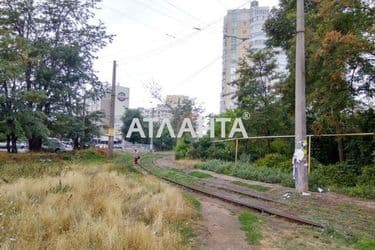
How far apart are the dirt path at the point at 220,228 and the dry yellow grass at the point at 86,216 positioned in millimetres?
481

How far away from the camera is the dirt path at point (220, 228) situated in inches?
247

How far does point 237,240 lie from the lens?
6582 millimetres

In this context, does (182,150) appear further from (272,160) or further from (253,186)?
(253,186)

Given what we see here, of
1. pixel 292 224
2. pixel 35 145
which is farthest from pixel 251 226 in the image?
pixel 35 145

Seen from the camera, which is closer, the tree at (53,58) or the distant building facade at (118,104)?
the tree at (53,58)

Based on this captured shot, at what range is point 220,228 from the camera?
7.58 m

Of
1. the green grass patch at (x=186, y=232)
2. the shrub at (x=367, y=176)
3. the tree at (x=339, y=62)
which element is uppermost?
the tree at (x=339, y=62)

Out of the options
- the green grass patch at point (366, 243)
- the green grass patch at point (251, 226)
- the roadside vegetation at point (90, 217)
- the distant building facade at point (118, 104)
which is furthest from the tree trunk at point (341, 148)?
the distant building facade at point (118, 104)

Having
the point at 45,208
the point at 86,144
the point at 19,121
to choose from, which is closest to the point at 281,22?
the point at 45,208

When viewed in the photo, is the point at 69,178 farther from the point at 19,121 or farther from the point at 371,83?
the point at 19,121

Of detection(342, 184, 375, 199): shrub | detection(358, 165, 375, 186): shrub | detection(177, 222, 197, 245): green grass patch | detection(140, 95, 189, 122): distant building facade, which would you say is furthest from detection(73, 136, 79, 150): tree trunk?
detection(177, 222, 197, 245): green grass patch

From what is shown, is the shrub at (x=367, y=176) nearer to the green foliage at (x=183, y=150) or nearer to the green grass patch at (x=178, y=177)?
the green grass patch at (x=178, y=177)

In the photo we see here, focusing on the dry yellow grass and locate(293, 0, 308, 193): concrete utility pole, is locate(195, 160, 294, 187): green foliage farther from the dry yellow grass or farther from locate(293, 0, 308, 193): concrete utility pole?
the dry yellow grass

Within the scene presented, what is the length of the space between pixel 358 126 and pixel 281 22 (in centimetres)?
675
